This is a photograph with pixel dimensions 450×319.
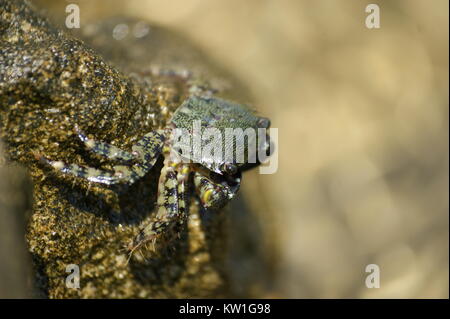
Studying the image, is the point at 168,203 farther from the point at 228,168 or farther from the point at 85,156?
the point at 85,156

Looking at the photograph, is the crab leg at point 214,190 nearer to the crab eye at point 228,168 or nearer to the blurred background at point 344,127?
the crab eye at point 228,168

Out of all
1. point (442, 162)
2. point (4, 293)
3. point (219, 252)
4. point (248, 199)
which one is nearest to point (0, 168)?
point (4, 293)

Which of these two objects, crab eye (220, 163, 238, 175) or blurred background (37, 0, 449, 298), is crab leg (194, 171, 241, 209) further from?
blurred background (37, 0, 449, 298)

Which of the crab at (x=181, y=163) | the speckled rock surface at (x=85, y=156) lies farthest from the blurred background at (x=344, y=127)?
the crab at (x=181, y=163)

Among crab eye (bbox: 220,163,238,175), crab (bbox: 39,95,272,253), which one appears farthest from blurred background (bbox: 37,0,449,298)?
crab eye (bbox: 220,163,238,175)

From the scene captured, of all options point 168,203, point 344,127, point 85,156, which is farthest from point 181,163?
point 344,127

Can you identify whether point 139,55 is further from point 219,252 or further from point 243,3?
point 219,252
